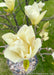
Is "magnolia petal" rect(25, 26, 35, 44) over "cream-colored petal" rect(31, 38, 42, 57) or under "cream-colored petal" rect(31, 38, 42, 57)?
over

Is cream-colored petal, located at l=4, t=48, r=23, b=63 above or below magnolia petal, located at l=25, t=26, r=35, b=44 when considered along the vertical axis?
below

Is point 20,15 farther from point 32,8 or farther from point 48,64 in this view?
point 32,8

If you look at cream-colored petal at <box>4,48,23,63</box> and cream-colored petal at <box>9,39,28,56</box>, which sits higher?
cream-colored petal at <box>9,39,28,56</box>

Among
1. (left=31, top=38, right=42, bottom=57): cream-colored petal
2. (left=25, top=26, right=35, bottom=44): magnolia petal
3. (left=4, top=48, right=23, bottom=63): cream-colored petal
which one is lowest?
(left=4, top=48, right=23, bottom=63): cream-colored petal

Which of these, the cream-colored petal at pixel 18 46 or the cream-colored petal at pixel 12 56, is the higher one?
the cream-colored petal at pixel 18 46

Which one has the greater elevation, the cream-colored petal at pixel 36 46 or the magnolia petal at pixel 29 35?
the magnolia petal at pixel 29 35

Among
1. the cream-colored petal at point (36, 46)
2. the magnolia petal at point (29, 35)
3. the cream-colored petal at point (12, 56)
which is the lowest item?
the cream-colored petal at point (12, 56)

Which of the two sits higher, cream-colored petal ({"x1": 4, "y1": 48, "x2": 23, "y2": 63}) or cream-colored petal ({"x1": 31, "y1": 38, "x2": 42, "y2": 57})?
cream-colored petal ({"x1": 31, "y1": 38, "x2": 42, "y2": 57})

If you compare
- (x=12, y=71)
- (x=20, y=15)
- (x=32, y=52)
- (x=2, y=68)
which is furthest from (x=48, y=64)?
(x=20, y=15)

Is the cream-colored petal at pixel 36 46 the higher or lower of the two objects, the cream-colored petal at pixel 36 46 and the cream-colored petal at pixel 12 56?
the higher
